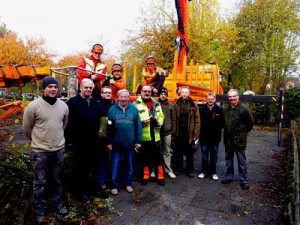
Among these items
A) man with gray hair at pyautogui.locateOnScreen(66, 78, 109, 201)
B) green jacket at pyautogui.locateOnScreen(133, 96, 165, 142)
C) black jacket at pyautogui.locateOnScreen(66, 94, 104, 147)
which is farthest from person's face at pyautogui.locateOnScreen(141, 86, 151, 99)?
black jacket at pyautogui.locateOnScreen(66, 94, 104, 147)

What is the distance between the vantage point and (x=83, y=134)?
362 cm

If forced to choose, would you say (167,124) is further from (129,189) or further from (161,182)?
(129,189)

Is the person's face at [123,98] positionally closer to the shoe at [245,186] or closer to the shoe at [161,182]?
the shoe at [161,182]

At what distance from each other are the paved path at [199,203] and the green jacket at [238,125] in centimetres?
80

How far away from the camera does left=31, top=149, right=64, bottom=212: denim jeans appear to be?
3035mm

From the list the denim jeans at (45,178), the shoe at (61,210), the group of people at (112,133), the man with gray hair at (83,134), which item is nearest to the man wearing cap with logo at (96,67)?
the group of people at (112,133)

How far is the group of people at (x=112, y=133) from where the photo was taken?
3.07m

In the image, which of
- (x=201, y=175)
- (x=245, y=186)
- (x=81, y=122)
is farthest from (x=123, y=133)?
(x=245, y=186)

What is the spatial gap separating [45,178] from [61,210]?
1.67 ft

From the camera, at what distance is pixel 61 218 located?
10.5 ft

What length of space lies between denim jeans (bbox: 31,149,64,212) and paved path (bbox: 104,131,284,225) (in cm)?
85

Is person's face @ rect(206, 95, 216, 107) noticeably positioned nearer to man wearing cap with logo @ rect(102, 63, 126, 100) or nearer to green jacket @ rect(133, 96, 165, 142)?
green jacket @ rect(133, 96, 165, 142)

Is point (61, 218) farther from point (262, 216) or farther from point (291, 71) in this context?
point (291, 71)

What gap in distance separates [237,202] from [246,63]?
666 inches
